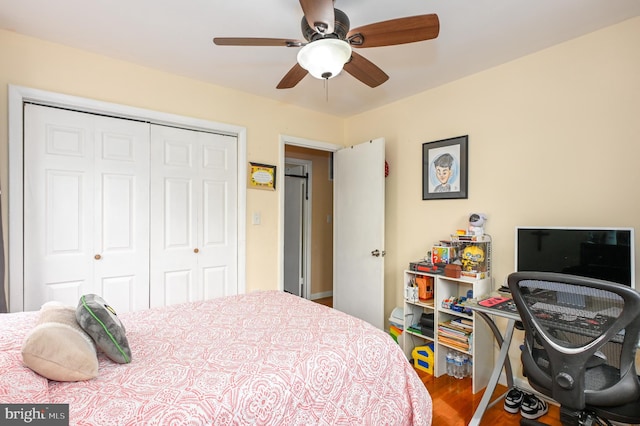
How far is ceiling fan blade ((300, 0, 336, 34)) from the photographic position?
1.30 meters

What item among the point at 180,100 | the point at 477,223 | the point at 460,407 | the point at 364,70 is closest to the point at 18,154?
the point at 180,100

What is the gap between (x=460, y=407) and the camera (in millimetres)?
2156

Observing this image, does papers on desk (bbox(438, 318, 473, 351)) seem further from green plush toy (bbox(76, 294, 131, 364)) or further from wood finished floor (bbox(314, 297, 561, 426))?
green plush toy (bbox(76, 294, 131, 364))

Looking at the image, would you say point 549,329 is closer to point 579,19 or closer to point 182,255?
point 579,19

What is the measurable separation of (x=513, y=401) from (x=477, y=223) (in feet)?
3.97

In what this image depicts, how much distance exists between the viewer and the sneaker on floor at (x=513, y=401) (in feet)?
6.85

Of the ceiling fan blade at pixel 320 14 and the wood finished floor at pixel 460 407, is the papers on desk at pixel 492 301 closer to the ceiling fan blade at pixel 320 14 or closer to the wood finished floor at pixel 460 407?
the wood finished floor at pixel 460 407

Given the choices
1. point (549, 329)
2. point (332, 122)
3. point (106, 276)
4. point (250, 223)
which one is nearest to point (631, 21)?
point (549, 329)

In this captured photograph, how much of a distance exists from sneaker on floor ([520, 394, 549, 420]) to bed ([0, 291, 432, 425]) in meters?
0.92

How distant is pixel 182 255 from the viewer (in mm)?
2758

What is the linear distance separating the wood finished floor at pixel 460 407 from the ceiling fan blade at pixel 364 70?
2129 millimetres

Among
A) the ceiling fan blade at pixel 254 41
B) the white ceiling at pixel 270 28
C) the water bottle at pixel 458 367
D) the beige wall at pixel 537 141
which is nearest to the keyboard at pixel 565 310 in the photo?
the beige wall at pixel 537 141

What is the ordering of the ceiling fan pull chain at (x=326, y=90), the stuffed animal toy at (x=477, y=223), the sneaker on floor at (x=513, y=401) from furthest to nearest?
the ceiling fan pull chain at (x=326, y=90) < the stuffed animal toy at (x=477, y=223) < the sneaker on floor at (x=513, y=401)

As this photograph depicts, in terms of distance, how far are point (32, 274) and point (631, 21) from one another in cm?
403
